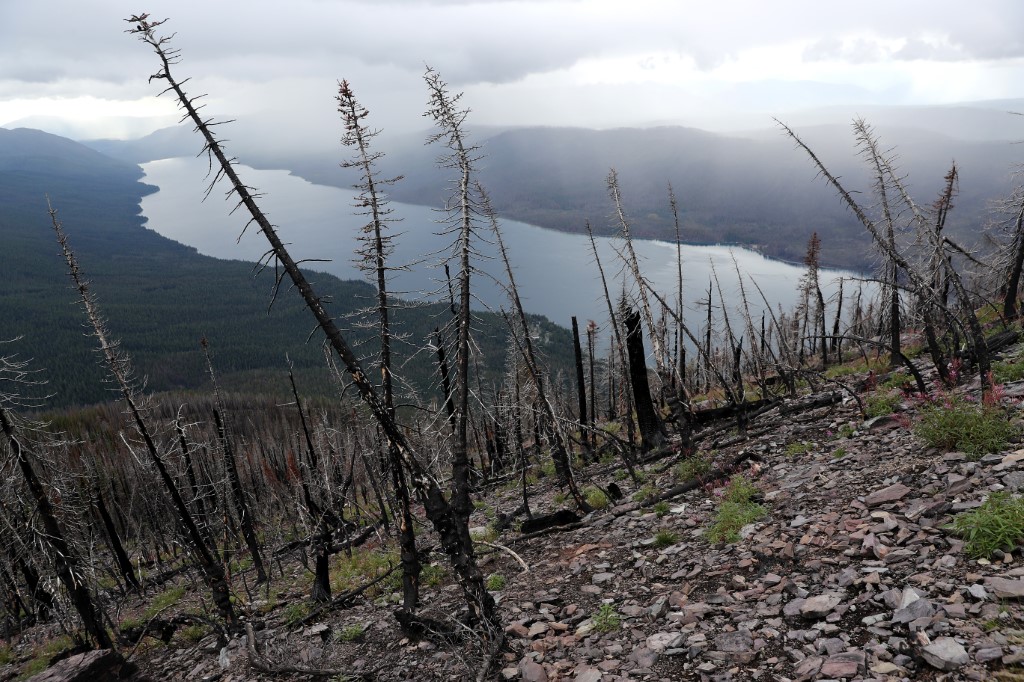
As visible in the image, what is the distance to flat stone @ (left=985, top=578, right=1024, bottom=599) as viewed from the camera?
19.0 feet

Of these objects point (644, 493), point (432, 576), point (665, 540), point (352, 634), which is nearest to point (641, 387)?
point (644, 493)

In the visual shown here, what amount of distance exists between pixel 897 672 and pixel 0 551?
33.8 metres

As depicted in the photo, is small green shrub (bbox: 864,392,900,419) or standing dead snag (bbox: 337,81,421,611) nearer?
standing dead snag (bbox: 337,81,421,611)

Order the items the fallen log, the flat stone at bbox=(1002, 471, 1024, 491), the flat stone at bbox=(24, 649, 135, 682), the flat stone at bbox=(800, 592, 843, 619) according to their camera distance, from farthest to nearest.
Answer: the flat stone at bbox=(24, 649, 135, 682), the fallen log, the flat stone at bbox=(1002, 471, 1024, 491), the flat stone at bbox=(800, 592, 843, 619)

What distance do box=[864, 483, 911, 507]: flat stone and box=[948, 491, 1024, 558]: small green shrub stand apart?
5.53 ft

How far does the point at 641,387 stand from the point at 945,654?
1464cm

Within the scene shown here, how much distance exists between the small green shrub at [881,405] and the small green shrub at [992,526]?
707cm

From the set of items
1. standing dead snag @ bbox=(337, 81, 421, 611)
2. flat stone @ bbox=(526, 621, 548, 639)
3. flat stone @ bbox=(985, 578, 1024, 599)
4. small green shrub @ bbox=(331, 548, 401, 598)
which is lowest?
small green shrub @ bbox=(331, 548, 401, 598)

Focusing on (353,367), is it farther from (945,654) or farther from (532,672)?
(945,654)

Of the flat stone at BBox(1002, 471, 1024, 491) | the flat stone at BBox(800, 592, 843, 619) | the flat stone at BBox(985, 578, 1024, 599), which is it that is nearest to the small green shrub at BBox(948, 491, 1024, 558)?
the flat stone at BBox(1002, 471, 1024, 491)

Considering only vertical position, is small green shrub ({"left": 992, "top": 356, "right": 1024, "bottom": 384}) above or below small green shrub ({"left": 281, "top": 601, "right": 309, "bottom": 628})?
above

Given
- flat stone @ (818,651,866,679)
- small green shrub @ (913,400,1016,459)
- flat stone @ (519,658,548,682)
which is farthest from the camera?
small green shrub @ (913,400,1016,459)

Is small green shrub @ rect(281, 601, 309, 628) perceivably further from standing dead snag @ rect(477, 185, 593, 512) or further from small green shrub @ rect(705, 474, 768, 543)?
small green shrub @ rect(705, 474, 768, 543)

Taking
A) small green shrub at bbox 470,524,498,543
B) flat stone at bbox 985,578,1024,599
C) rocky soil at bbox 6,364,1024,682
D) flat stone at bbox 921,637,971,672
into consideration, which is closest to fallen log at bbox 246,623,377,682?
rocky soil at bbox 6,364,1024,682
